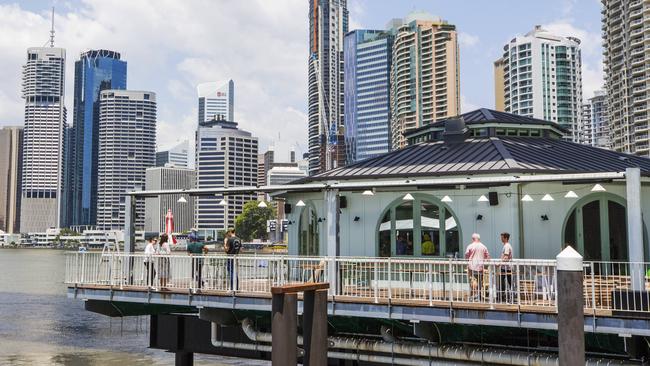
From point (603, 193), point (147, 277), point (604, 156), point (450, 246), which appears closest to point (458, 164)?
point (450, 246)

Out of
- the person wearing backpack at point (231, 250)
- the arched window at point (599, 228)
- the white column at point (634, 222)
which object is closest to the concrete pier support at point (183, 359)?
the person wearing backpack at point (231, 250)

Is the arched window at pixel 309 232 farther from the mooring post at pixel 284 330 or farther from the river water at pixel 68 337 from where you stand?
the river water at pixel 68 337

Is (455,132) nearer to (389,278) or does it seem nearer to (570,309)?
(389,278)

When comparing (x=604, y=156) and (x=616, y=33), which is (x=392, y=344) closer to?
(x=604, y=156)

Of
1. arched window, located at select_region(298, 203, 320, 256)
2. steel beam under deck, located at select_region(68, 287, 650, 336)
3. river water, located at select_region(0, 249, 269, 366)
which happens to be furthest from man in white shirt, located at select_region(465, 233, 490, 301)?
river water, located at select_region(0, 249, 269, 366)

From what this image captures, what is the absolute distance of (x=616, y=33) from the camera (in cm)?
16488

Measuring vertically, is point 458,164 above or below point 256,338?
above

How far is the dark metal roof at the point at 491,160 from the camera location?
71.5 feet

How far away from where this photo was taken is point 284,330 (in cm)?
1284

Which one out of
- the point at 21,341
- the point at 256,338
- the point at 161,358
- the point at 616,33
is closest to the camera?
the point at 256,338

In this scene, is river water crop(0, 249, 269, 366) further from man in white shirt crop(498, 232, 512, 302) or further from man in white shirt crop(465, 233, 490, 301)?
man in white shirt crop(498, 232, 512, 302)

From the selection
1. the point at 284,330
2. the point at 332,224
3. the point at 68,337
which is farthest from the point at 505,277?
the point at 68,337

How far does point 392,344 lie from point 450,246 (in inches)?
175

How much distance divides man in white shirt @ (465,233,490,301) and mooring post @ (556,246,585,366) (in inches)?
160
